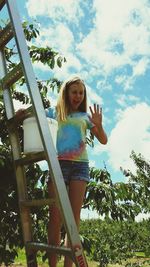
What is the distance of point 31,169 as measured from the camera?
4.04 meters

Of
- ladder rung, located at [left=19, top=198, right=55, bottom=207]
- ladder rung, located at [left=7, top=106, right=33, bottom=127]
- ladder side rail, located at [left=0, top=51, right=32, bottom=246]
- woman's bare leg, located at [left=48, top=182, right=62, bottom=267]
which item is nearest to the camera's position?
ladder rung, located at [left=19, top=198, right=55, bottom=207]

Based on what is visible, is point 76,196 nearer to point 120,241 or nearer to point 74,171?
point 74,171

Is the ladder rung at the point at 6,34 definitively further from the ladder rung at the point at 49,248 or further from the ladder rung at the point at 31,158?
the ladder rung at the point at 49,248

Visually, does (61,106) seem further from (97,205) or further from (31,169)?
(97,205)

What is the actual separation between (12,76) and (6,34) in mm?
241

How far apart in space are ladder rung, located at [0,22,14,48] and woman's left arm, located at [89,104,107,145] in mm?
676

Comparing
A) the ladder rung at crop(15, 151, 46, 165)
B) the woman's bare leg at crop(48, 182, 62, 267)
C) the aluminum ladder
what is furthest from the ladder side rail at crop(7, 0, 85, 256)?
the woman's bare leg at crop(48, 182, 62, 267)

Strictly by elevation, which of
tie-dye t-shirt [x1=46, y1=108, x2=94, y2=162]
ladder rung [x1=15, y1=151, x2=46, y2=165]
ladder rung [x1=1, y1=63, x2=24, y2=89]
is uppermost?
ladder rung [x1=1, y1=63, x2=24, y2=89]

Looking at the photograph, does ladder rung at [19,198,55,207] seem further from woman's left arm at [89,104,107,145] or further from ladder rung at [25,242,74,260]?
woman's left arm at [89,104,107,145]

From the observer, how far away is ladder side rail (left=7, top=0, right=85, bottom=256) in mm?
1948

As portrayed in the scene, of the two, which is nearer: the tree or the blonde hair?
the blonde hair

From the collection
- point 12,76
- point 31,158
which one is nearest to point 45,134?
point 31,158

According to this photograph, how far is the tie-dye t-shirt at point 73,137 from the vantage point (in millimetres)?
2689

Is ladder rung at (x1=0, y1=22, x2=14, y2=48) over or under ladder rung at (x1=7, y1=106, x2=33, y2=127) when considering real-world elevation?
over
